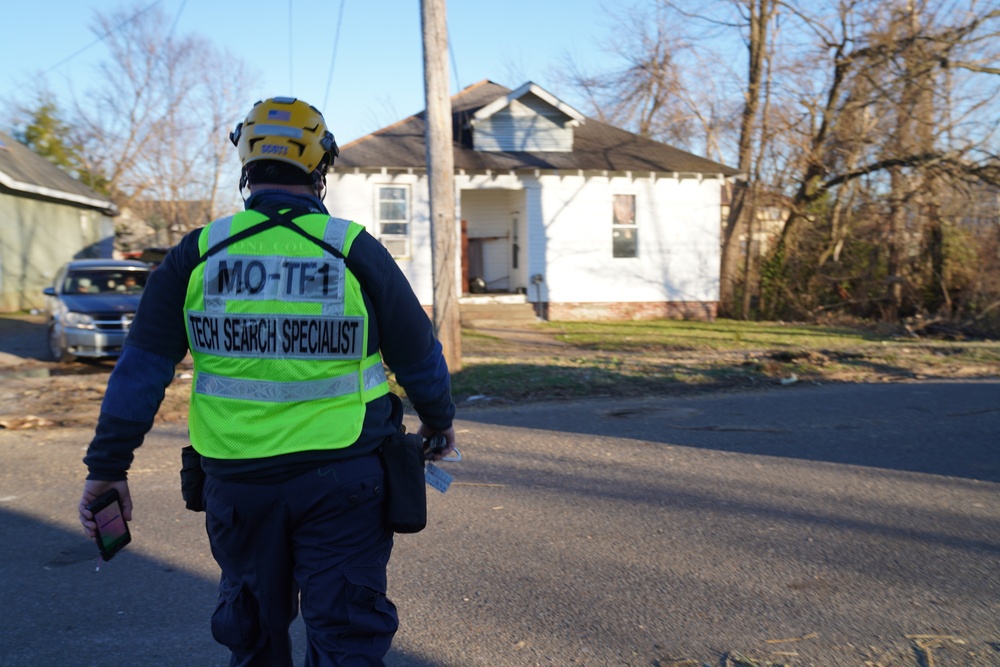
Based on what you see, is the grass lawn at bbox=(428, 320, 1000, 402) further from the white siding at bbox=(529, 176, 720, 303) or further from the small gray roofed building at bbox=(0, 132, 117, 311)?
the small gray roofed building at bbox=(0, 132, 117, 311)

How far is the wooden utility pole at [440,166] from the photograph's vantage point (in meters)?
10.2

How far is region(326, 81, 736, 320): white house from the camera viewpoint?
2016 cm

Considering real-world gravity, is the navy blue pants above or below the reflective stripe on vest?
below

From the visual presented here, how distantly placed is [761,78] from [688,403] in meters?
14.7

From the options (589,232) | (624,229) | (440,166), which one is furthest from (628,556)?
(624,229)

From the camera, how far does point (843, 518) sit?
Result: 5.32 m

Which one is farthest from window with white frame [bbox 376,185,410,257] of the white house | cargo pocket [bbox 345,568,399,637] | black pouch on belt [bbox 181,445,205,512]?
cargo pocket [bbox 345,568,399,637]

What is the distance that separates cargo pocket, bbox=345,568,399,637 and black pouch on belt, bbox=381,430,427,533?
0.54ft

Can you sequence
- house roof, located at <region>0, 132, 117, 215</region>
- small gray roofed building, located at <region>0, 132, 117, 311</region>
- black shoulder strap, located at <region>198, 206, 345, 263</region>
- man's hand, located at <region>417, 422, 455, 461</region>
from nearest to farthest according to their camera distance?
black shoulder strap, located at <region>198, 206, 345, 263</region> → man's hand, located at <region>417, 422, 455, 461</region> → house roof, located at <region>0, 132, 117, 215</region> → small gray roofed building, located at <region>0, 132, 117, 311</region>

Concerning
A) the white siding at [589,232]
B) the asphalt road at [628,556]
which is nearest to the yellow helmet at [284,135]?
the asphalt road at [628,556]

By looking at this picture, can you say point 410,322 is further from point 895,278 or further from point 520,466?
point 895,278

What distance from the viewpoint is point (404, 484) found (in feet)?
7.94

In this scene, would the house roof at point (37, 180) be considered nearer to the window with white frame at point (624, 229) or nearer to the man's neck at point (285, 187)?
the window with white frame at point (624, 229)

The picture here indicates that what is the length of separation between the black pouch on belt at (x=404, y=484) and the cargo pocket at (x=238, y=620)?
1.50ft
